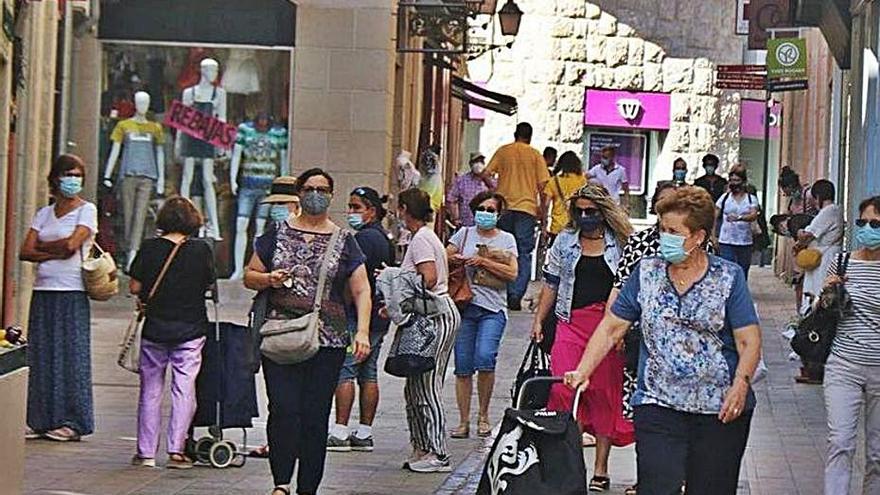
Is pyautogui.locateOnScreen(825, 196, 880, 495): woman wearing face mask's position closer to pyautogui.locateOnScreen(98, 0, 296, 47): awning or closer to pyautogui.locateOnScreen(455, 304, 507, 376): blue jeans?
pyautogui.locateOnScreen(455, 304, 507, 376): blue jeans

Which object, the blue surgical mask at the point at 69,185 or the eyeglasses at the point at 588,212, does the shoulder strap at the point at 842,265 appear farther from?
the blue surgical mask at the point at 69,185

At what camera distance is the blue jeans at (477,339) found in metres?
12.9

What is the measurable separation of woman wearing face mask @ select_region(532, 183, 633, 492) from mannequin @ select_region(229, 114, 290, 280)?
34.0 ft

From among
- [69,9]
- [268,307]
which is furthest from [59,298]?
[69,9]

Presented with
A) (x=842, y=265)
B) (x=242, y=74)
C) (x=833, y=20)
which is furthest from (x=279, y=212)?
(x=833, y=20)

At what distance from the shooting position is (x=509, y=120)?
122 ft

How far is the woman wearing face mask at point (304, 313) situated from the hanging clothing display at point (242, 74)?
11438 millimetres

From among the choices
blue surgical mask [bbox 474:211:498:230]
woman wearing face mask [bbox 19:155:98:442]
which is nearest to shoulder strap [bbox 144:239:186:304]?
woman wearing face mask [bbox 19:155:98:442]

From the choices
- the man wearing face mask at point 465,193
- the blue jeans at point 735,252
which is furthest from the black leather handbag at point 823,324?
the blue jeans at point 735,252

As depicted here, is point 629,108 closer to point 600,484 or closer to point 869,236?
point 600,484

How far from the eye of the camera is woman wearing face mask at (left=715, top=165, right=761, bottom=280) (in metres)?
22.2

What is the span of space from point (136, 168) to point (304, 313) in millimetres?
12056

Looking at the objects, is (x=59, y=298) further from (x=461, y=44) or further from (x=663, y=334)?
(x=461, y=44)

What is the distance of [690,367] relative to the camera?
25.0 feet
